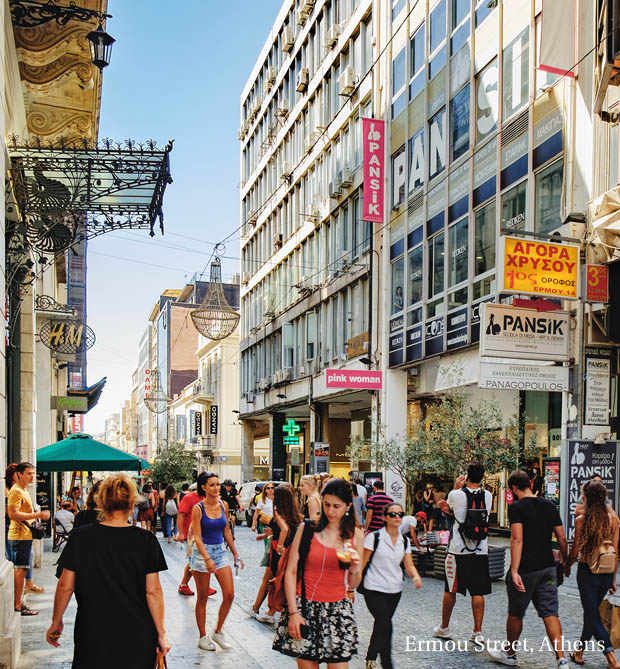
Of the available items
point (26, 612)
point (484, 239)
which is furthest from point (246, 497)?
point (26, 612)

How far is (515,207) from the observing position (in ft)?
64.1

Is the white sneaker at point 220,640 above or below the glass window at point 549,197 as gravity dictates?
below

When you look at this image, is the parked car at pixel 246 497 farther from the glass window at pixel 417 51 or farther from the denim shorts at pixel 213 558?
the denim shorts at pixel 213 558

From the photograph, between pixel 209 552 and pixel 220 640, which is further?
pixel 209 552

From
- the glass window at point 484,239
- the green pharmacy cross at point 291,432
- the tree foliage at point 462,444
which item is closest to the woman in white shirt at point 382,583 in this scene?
the tree foliage at point 462,444

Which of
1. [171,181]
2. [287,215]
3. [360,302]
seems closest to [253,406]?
[287,215]

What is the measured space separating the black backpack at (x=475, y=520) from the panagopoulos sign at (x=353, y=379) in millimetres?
16051

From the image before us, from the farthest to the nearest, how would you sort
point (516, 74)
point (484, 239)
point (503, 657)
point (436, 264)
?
point (436, 264) → point (484, 239) → point (516, 74) → point (503, 657)

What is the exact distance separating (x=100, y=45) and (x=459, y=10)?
50.4 ft

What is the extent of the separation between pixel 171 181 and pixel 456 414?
811 cm

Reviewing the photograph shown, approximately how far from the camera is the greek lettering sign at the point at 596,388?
17.1 metres

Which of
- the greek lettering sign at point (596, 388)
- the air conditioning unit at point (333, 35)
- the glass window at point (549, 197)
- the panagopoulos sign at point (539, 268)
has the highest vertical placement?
the air conditioning unit at point (333, 35)

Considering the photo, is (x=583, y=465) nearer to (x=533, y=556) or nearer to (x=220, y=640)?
(x=533, y=556)

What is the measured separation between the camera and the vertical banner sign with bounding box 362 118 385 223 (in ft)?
89.2
